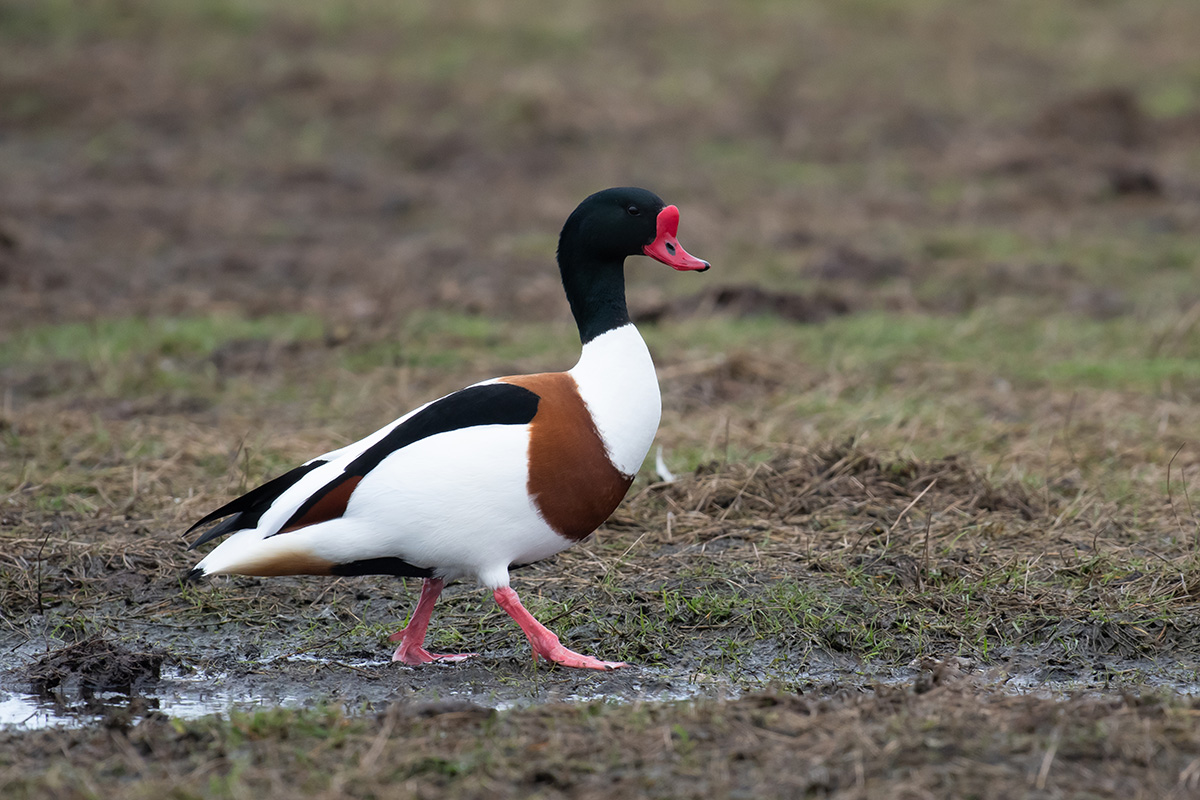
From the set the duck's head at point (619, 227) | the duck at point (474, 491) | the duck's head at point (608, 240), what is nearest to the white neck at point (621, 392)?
the duck at point (474, 491)

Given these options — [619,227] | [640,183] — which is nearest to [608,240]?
[619,227]

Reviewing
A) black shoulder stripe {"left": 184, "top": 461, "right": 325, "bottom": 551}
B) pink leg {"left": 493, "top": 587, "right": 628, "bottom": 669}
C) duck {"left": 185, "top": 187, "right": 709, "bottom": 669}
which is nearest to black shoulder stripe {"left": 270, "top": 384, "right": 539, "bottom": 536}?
duck {"left": 185, "top": 187, "right": 709, "bottom": 669}

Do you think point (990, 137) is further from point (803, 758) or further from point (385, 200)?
point (803, 758)

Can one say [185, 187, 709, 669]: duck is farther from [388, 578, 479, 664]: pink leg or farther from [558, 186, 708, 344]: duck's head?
[558, 186, 708, 344]: duck's head

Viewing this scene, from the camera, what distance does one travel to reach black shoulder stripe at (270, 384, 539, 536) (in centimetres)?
425

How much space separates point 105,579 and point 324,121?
10.9 m

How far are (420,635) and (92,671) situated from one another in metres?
0.98

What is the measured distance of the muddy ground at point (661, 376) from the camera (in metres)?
3.56

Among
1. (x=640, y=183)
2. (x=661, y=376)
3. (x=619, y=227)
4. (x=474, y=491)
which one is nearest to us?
(x=474, y=491)

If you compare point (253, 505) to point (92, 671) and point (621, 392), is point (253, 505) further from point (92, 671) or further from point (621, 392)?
point (621, 392)

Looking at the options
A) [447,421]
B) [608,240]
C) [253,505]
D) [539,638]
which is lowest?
[539,638]

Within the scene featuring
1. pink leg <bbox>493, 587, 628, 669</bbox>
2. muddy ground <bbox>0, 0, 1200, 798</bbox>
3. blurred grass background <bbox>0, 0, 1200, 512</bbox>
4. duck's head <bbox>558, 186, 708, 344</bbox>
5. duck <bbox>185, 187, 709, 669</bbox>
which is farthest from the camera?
blurred grass background <bbox>0, 0, 1200, 512</bbox>

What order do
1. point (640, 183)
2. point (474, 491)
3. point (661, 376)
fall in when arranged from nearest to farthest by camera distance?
point (474, 491), point (661, 376), point (640, 183)

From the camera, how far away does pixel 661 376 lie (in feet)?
25.6
